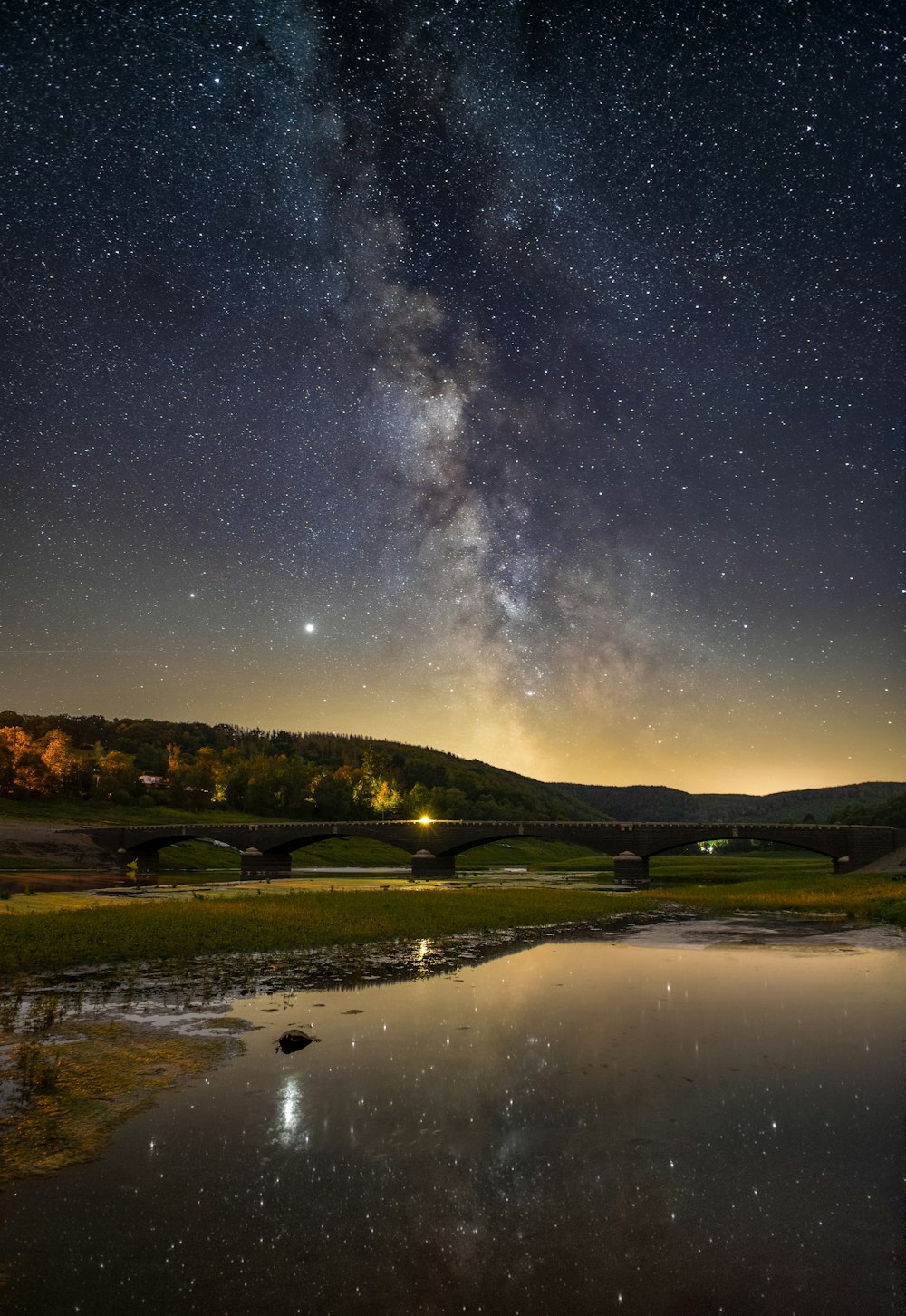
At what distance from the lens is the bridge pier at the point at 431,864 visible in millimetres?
98062

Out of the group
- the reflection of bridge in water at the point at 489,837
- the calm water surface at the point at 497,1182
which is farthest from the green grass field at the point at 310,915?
the reflection of bridge in water at the point at 489,837

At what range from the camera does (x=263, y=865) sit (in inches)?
3922

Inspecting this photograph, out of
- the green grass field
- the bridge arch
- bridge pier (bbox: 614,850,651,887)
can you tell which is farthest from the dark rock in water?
bridge pier (bbox: 614,850,651,887)

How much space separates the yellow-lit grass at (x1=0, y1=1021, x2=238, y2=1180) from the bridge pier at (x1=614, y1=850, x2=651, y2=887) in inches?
2993

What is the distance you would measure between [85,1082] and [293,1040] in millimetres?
3549

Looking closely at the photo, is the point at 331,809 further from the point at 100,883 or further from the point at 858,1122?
the point at 858,1122

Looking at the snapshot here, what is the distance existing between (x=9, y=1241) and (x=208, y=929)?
899 inches

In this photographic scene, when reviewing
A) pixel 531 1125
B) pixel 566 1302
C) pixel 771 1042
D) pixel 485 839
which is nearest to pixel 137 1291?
pixel 566 1302

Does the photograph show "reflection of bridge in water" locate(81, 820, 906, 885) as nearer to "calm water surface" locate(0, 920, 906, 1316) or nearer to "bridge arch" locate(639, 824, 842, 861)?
"bridge arch" locate(639, 824, 842, 861)

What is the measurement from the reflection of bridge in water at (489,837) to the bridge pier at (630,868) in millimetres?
110

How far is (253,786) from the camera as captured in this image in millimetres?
181125

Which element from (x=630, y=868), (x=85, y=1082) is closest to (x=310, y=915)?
(x=85, y=1082)

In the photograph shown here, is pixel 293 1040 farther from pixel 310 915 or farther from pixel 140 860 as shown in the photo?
pixel 140 860

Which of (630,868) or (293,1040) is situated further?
(630,868)
